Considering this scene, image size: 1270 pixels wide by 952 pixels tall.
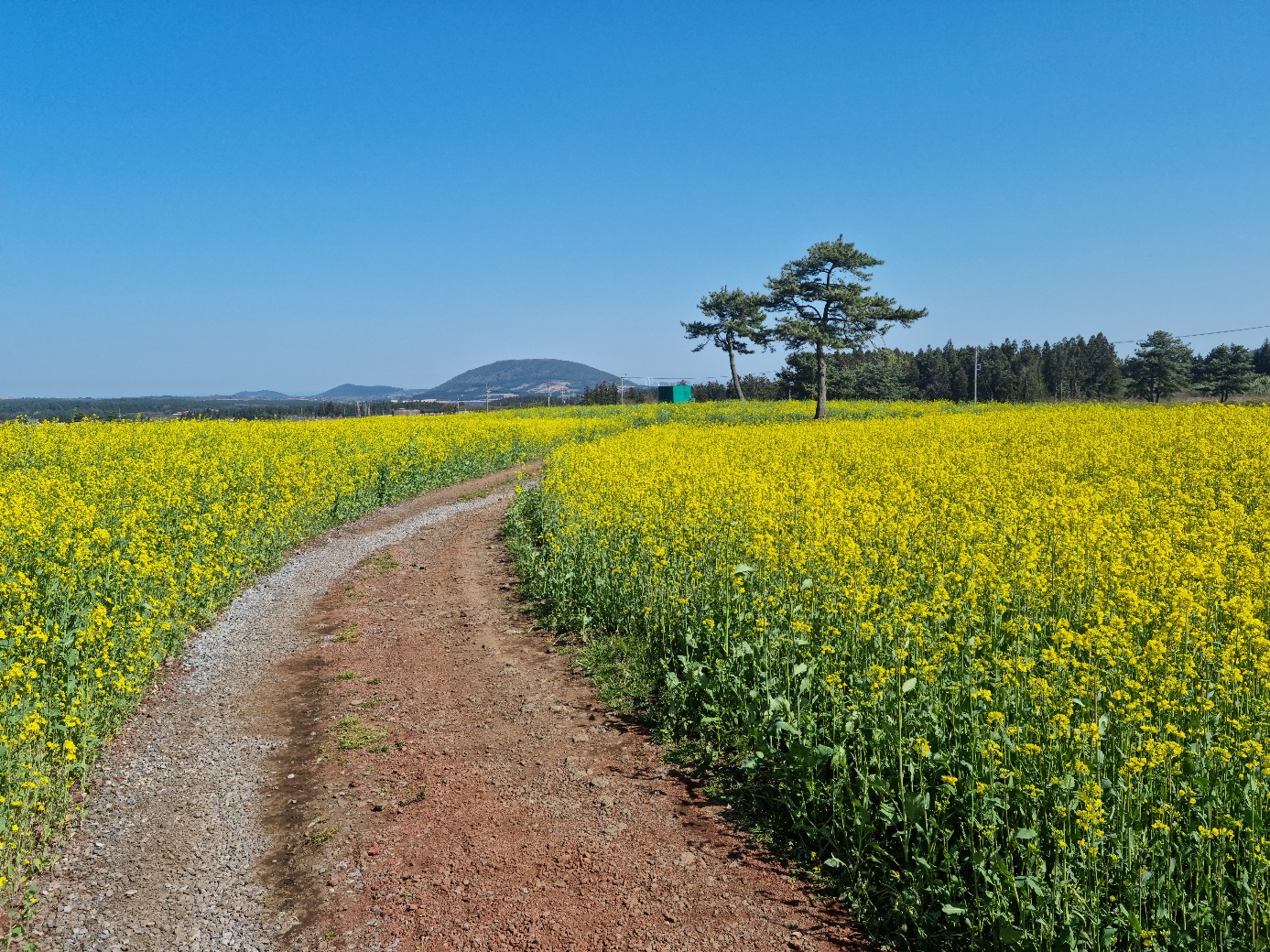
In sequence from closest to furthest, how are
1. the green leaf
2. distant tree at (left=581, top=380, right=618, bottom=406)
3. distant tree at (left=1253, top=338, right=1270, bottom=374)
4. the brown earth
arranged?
the green leaf < the brown earth < distant tree at (left=581, top=380, right=618, bottom=406) < distant tree at (left=1253, top=338, right=1270, bottom=374)

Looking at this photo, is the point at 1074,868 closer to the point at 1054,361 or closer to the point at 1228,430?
the point at 1228,430

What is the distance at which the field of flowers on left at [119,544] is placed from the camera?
6.48 meters

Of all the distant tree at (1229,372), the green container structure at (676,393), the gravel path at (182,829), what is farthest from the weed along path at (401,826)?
the distant tree at (1229,372)

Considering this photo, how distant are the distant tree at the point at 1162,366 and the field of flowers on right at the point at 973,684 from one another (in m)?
81.5

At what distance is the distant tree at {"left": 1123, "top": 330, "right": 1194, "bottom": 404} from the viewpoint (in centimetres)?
7969

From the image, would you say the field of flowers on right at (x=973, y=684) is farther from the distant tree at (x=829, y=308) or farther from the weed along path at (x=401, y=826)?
the distant tree at (x=829, y=308)

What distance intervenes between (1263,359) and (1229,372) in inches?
963

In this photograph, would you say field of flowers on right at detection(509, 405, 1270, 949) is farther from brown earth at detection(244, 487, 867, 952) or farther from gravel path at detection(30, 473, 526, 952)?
gravel path at detection(30, 473, 526, 952)

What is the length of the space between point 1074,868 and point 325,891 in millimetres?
4632

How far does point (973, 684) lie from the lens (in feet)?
Answer: 18.6

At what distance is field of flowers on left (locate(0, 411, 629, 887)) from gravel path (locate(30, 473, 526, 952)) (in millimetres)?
316

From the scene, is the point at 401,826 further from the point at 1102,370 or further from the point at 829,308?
the point at 1102,370

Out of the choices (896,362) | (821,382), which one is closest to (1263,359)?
(896,362)

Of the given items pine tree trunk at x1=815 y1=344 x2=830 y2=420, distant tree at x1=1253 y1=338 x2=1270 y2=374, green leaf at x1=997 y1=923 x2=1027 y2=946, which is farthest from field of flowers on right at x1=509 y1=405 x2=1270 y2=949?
distant tree at x1=1253 y1=338 x2=1270 y2=374
